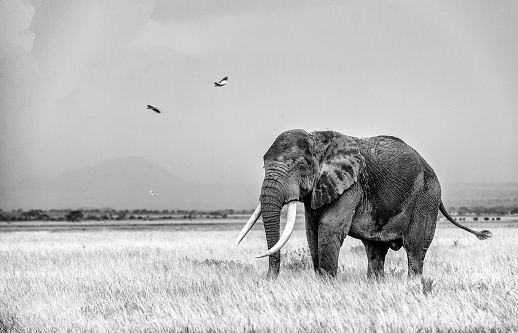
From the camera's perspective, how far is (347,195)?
36.7 feet

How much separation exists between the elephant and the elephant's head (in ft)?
0.05

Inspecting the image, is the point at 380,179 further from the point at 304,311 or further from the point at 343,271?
the point at 304,311

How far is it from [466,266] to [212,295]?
6.47m

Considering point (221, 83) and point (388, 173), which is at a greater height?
point (221, 83)

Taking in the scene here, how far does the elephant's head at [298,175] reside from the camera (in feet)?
35.1

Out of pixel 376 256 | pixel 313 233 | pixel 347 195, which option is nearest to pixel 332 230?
pixel 313 233

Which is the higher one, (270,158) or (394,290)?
(270,158)

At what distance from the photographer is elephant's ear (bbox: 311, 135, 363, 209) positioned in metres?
11.0

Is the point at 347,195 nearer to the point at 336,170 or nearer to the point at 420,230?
the point at 336,170

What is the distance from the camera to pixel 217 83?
17.7 metres

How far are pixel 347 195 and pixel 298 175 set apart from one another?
0.92 metres

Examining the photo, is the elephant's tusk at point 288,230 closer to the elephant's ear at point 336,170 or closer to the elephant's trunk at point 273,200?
the elephant's trunk at point 273,200

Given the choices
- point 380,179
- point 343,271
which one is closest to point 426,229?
point 380,179

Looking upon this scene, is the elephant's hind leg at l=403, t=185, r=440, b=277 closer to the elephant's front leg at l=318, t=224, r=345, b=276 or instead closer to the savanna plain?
the savanna plain
